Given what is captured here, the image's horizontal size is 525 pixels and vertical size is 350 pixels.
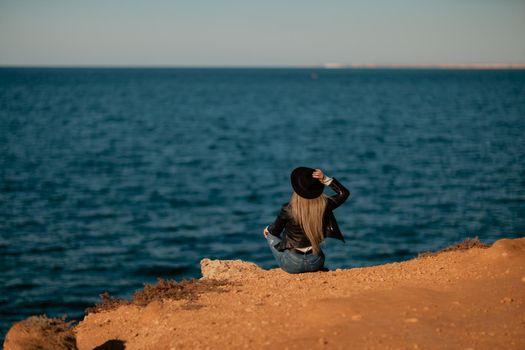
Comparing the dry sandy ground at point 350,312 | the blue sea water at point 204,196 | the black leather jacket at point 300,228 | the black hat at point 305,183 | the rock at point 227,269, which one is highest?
the black hat at point 305,183

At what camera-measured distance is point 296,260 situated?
34.6 feet

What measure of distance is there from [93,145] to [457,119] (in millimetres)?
43310

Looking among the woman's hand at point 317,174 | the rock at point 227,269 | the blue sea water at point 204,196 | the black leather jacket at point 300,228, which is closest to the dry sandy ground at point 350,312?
the black leather jacket at point 300,228

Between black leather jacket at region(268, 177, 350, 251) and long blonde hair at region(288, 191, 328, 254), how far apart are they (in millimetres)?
110

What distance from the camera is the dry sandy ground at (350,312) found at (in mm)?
7457

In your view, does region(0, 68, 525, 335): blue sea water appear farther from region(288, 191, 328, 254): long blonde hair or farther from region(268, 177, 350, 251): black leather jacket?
region(288, 191, 328, 254): long blonde hair

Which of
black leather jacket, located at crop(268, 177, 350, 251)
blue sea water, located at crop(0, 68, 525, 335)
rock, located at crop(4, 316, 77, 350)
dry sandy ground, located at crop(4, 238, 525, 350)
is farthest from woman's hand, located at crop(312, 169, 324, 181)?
blue sea water, located at crop(0, 68, 525, 335)

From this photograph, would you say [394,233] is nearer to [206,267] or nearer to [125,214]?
[125,214]

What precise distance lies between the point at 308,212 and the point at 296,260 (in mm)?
1084

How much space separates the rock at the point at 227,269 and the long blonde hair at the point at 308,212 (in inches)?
78.8

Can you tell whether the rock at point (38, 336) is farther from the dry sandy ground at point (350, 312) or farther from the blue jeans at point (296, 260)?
the blue jeans at point (296, 260)

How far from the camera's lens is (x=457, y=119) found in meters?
71.1

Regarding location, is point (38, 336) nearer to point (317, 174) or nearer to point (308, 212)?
point (308, 212)

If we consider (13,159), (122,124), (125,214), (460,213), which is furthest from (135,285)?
(122,124)
